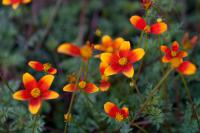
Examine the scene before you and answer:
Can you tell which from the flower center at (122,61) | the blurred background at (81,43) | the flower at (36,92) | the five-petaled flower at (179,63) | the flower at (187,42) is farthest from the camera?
the blurred background at (81,43)

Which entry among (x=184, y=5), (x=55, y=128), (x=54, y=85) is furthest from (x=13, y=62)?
(x=184, y=5)

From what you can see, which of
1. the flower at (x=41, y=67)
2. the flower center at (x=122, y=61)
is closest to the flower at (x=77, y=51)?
the flower at (x=41, y=67)

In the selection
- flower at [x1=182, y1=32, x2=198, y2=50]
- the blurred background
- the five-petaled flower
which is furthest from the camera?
the blurred background

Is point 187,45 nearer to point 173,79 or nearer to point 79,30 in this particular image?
point 173,79

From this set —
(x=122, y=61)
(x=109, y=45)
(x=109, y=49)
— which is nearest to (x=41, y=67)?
(x=122, y=61)

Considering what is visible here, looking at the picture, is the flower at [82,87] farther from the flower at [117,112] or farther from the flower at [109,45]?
the flower at [109,45]

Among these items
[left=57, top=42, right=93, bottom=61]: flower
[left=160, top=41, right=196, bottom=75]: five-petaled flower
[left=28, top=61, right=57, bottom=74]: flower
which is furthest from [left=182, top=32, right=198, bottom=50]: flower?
[left=28, top=61, right=57, bottom=74]: flower

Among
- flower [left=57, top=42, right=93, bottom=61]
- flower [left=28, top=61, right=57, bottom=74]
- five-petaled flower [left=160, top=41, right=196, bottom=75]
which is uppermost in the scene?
flower [left=57, top=42, right=93, bottom=61]

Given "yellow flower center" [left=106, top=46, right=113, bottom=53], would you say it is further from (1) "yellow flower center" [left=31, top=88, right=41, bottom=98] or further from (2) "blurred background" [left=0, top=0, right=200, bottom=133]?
(1) "yellow flower center" [left=31, top=88, right=41, bottom=98]
